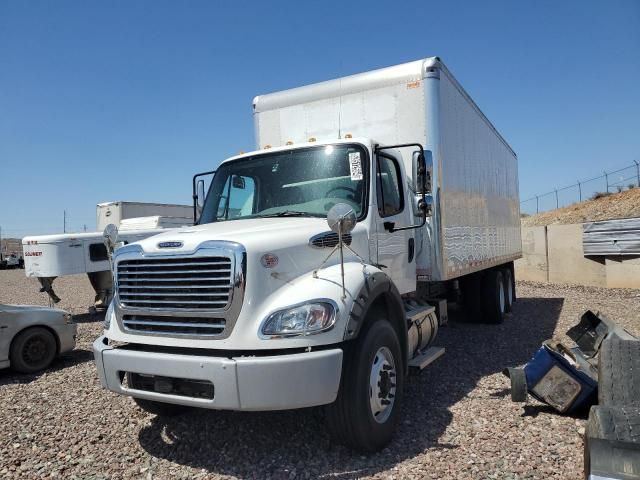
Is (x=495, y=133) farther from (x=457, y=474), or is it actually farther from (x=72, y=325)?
(x=72, y=325)

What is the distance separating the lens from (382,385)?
3.85 metres

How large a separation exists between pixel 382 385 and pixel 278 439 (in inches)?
38.7

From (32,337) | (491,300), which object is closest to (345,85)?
(491,300)

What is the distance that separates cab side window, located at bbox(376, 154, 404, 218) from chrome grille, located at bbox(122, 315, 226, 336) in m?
1.99

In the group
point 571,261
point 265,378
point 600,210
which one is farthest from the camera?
point 600,210

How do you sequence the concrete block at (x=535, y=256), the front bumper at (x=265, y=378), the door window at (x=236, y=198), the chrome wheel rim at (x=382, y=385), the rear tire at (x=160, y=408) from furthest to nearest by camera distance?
the concrete block at (x=535, y=256) → the door window at (x=236, y=198) → the rear tire at (x=160, y=408) → the chrome wheel rim at (x=382, y=385) → the front bumper at (x=265, y=378)

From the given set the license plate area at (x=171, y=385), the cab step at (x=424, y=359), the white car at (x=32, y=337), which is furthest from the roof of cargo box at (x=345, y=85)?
the white car at (x=32, y=337)

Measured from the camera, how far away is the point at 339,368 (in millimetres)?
3301

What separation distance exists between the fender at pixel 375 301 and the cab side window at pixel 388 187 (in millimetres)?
862

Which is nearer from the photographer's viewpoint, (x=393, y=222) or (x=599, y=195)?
(x=393, y=222)

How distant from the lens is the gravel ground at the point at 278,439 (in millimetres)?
3531

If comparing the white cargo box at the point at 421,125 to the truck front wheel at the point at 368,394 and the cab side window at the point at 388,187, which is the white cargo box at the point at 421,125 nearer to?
the cab side window at the point at 388,187

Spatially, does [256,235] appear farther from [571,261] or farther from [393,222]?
[571,261]

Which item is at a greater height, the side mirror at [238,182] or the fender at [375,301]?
the side mirror at [238,182]
